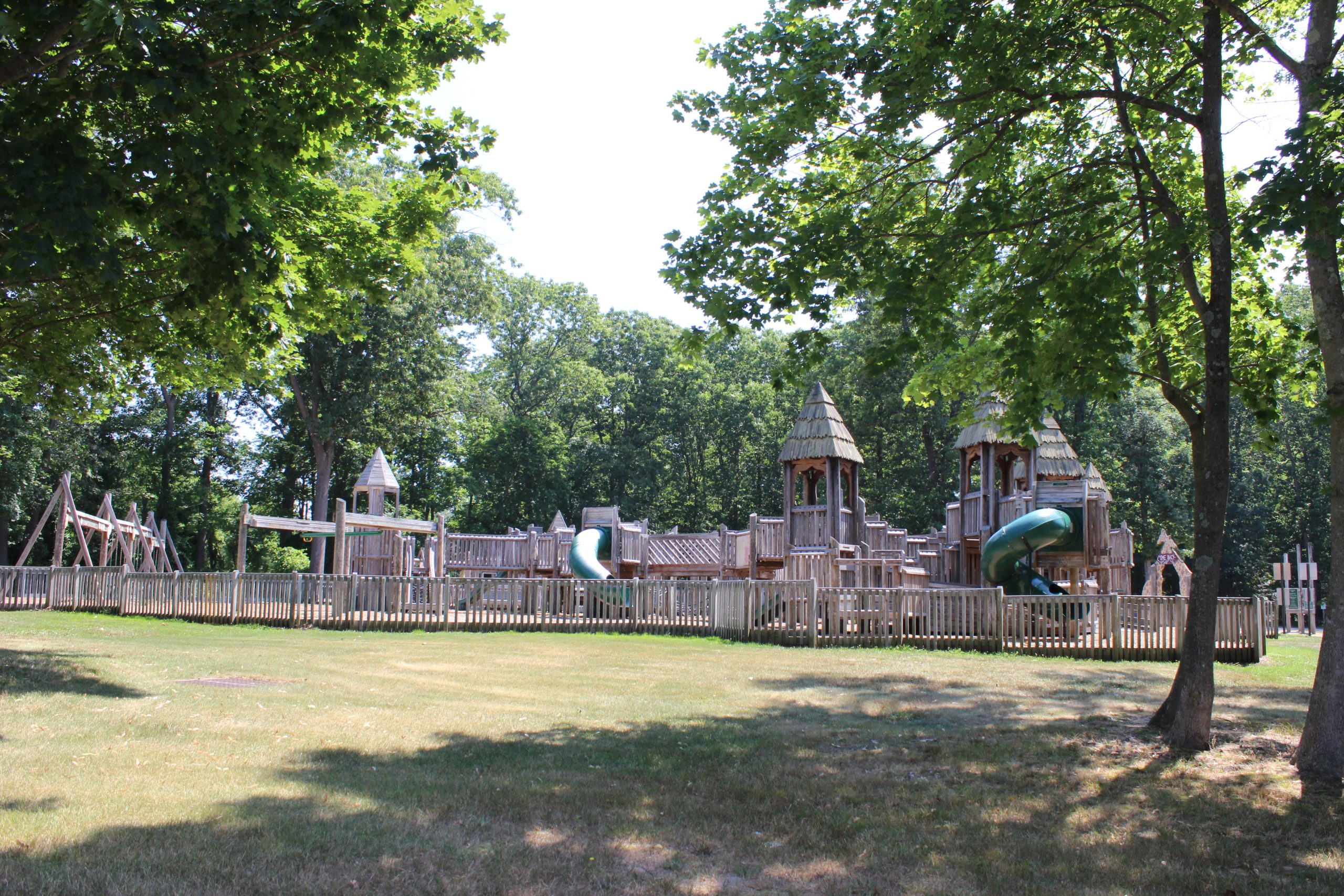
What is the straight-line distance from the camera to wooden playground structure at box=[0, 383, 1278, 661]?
17.6 m

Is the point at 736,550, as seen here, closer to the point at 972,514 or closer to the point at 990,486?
the point at 972,514

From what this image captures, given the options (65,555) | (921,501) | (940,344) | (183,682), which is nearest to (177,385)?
(183,682)

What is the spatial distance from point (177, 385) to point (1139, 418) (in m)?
48.1

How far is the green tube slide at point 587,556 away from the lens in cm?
2845

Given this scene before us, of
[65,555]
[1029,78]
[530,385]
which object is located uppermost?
[530,385]

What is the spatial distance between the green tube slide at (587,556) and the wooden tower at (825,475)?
563cm

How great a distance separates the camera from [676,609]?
69.0 feet

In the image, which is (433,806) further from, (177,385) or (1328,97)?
(177,385)

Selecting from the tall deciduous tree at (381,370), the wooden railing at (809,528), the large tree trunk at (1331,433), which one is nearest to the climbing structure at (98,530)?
the tall deciduous tree at (381,370)

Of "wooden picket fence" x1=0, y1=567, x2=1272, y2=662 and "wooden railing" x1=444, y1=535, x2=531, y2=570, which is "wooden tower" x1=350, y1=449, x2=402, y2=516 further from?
"wooden picket fence" x1=0, y1=567, x2=1272, y2=662

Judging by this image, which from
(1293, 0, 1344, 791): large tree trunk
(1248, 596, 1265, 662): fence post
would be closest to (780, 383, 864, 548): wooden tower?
(1248, 596, 1265, 662): fence post

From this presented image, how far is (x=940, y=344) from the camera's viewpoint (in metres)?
10.3

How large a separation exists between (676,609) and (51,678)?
12.6 m

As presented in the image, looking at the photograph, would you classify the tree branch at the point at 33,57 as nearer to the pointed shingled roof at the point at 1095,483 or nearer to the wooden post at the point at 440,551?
the pointed shingled roof at the point at 1095,483
